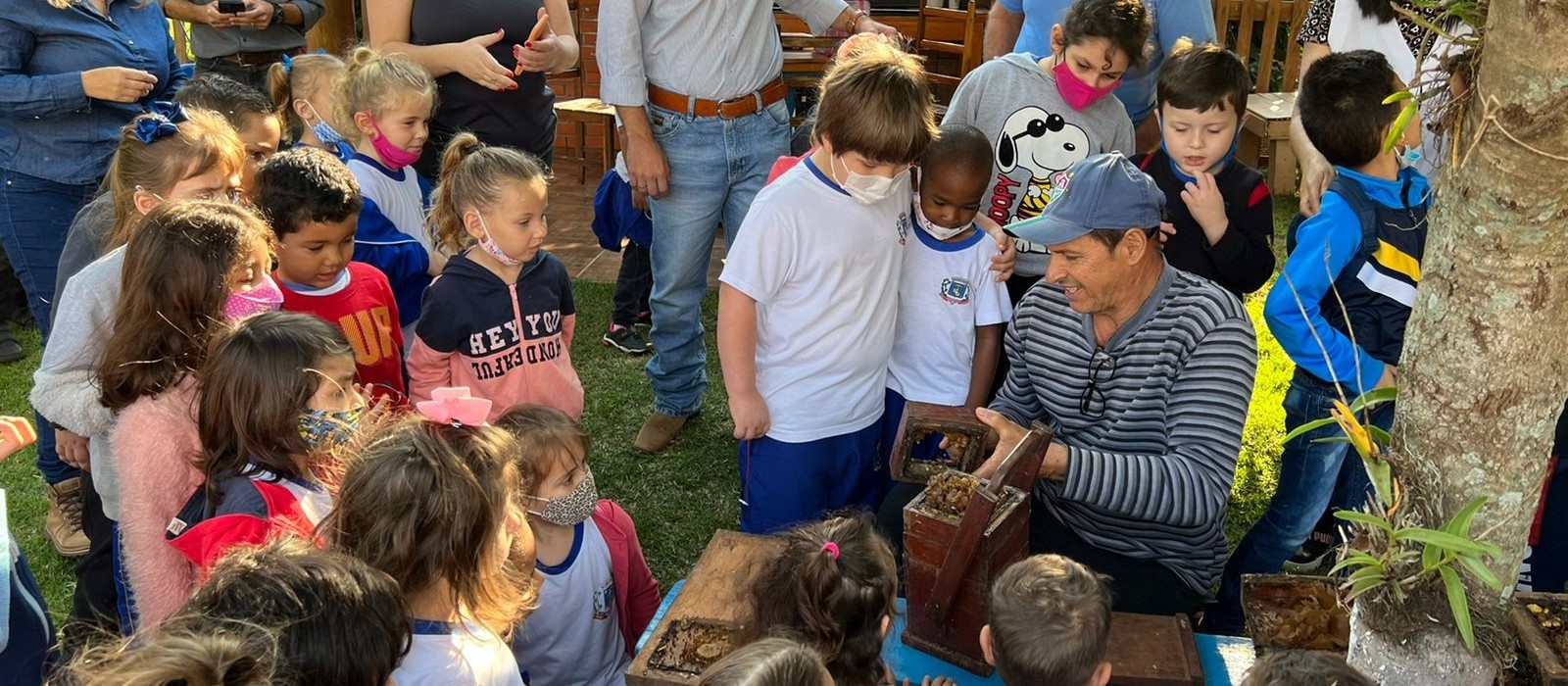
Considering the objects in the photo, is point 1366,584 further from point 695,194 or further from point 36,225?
point 36,225

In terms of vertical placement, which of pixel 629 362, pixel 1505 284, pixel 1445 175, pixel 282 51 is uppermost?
pixel 1445 175

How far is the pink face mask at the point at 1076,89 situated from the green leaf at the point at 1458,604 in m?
2.06

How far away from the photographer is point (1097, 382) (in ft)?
8.74

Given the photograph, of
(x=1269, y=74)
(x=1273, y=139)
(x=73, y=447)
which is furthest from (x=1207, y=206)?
(x=1269, y=74)

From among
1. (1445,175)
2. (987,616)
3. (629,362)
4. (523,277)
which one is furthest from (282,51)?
(1445,175)

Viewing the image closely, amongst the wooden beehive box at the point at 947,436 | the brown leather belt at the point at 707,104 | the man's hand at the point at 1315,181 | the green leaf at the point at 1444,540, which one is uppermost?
the green leaf at the point at 1444,540

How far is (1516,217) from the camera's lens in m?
1.50

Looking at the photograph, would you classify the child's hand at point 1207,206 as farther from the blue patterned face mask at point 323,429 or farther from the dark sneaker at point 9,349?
the dark sneaker at point 9,349

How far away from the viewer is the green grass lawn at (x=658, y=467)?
12.0ft

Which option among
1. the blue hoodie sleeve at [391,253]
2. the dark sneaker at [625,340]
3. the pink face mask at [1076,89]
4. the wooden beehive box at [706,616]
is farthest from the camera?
the dark sneaker at [625,340]

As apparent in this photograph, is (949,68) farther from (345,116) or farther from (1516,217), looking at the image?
(1516,217)

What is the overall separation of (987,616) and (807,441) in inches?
44.3

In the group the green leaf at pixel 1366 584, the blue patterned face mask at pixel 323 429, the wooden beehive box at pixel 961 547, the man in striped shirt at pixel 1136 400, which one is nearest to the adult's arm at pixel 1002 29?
the man in striped shirt at pixel 1136 400

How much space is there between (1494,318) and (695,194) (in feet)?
8.78
